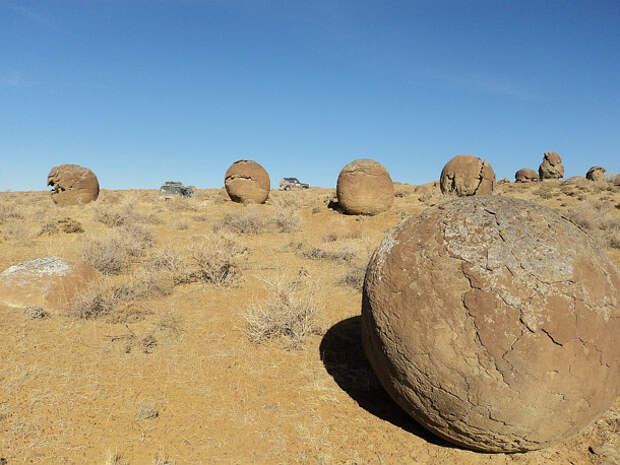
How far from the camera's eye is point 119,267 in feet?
24.9

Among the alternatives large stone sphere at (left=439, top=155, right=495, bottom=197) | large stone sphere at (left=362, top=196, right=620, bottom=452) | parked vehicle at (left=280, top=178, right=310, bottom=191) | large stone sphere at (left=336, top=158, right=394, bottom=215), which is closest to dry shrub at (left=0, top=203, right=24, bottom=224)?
large stone sphere at (left=336, top=158, right=394, bottom=215)

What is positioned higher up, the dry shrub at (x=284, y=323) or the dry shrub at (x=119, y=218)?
the dry shrub at (x=119, y=218)

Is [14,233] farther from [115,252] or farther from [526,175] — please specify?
[526,175]

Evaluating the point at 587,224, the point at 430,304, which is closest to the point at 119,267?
the point at 430,304

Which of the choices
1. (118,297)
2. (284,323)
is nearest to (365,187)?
(284,323)

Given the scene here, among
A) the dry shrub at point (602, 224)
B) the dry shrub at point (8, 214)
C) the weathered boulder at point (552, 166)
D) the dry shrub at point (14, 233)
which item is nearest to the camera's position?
the dry shrub at point (602, 224)

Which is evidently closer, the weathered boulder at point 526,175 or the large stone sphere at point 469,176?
the large stone sphere at point 469,176

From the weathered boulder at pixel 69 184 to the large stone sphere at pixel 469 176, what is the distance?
738 inches

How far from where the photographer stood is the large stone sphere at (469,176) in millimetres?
17156

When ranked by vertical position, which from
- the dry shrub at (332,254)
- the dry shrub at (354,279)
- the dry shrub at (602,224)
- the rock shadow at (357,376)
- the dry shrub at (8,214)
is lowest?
the rock shadow at (357,376)

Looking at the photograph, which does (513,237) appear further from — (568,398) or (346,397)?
(346,397)

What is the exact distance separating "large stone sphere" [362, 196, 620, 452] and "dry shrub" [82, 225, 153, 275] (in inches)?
263

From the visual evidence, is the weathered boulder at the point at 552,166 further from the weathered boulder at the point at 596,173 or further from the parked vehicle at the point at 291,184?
the parked vehicle at the point at 291,184

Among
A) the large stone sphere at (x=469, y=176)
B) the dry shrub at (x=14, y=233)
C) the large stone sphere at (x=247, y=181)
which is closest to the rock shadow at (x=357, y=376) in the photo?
the dry shrub at (x=14, y=233)
